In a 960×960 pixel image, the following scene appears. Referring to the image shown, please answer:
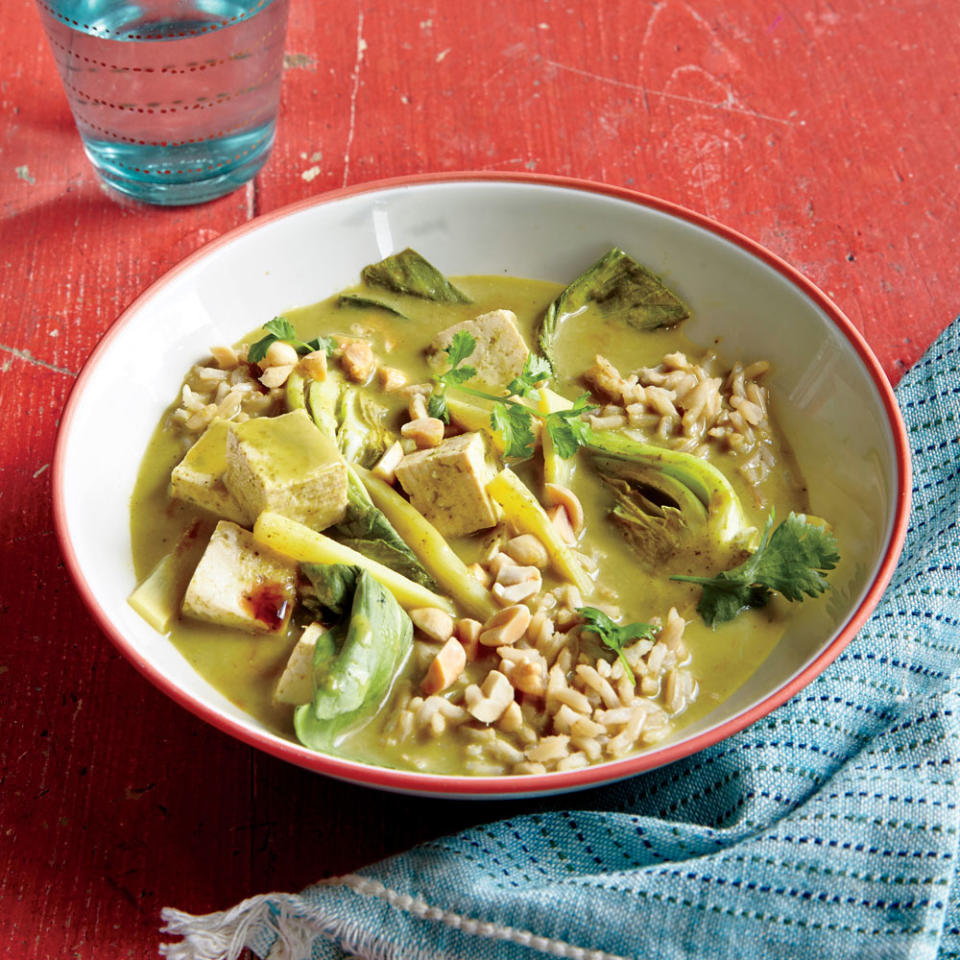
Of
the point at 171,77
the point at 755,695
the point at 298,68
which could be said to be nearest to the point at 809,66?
the point at 298,68

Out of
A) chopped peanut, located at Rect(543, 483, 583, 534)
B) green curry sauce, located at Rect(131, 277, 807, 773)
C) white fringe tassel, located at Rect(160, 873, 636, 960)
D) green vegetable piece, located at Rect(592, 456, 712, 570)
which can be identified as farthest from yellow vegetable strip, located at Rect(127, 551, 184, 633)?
green vegetable piece, located at Rect(592, 456, 712, 570)

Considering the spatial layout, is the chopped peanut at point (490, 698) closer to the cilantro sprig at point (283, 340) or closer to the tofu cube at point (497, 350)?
the tofu cube at point (497, 350)

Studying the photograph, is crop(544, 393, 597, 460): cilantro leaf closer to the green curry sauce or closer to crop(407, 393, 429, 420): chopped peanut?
the green curry sauce

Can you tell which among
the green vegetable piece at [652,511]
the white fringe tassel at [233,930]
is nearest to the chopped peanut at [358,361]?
the green vegetable piece at [652,511]

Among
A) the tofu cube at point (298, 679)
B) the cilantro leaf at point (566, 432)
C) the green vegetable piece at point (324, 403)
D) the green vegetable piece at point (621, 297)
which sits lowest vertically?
the tofu cube at point (298, 679)

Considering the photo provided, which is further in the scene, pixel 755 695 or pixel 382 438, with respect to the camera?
pixel 382 438

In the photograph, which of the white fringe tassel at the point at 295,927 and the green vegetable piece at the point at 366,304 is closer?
the white fringe tassel at the point at 295,927

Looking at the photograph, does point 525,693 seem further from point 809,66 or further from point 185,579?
point 809,66
